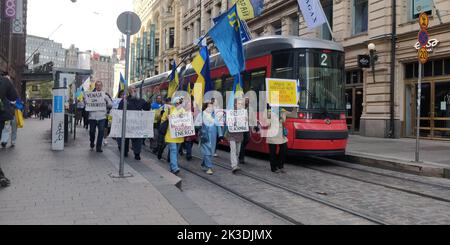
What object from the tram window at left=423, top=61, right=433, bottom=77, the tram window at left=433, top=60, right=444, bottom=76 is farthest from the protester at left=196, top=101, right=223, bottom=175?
the tram window at left=423, top=61, right=433, bottom=77

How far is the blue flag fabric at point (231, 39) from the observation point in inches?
411

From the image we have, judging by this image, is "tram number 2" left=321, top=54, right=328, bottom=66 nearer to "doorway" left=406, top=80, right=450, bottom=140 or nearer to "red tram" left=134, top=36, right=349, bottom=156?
"red tram" left=134, top=36, right=349, bottom=156

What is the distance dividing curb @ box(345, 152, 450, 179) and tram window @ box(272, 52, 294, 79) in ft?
10.3

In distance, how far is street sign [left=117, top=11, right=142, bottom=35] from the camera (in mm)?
8020

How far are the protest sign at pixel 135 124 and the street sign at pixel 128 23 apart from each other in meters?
2.66

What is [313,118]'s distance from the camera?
10.9m

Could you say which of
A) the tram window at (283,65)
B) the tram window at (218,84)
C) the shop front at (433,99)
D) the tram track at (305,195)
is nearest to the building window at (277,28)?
the shop front at (433,99)

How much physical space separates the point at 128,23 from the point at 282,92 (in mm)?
4119

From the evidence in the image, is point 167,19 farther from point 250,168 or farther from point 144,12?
point 250,168

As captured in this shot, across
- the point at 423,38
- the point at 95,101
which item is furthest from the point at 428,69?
the point at 95,101

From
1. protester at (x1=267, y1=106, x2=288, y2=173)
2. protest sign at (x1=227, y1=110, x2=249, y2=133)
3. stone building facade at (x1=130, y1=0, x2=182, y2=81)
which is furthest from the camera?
stone building facade at (x1=130, y1=0, x2=182, y2=81)
